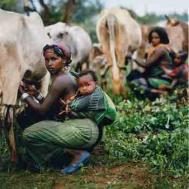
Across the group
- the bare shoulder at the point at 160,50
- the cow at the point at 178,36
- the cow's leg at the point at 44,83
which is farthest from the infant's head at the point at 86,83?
the cow at the point at 178,36

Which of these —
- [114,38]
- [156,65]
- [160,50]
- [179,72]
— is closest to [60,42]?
[114,38]

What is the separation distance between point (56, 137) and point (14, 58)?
2.65 ft

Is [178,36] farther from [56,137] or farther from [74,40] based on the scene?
[56,137]

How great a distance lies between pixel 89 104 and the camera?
17.6 ft

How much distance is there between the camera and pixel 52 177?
203 inches

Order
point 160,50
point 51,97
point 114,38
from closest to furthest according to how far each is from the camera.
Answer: point 51,97 → point 160,50 → point 114,38

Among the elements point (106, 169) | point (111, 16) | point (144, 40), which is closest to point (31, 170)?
point (106, 169)

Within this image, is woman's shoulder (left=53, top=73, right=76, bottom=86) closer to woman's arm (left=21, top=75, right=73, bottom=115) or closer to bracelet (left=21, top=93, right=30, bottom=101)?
woman's arm (left=21, top=75, right=73, bottom=115)

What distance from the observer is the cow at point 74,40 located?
1018cm

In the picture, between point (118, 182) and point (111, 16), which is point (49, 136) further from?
point (111, 16)

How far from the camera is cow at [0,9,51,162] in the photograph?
5.38 metres

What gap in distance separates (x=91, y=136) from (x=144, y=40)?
1030 centimetres

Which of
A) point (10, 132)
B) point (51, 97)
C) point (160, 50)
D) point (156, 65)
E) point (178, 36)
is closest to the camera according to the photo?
point (51, 97)

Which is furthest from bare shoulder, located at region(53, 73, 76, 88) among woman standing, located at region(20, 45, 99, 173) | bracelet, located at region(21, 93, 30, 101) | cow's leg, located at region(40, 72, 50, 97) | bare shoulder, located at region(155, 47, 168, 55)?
bare shoulder, located at region(155, 47, 168, 55)
